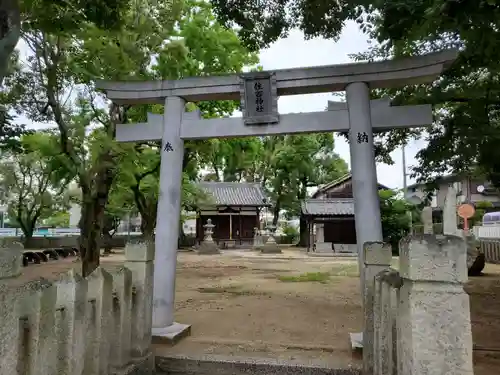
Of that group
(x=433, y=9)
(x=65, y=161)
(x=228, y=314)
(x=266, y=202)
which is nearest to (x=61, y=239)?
(x=266, y=202)

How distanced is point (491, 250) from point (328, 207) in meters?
11.5

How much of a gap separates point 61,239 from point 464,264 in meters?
33.7

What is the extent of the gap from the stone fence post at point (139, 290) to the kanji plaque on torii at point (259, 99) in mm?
2549

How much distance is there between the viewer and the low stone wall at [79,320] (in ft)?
7.98

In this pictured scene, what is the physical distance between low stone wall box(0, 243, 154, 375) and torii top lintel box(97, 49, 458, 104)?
2772mm

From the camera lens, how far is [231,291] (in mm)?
10414

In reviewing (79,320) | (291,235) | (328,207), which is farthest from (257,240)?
(79,320)

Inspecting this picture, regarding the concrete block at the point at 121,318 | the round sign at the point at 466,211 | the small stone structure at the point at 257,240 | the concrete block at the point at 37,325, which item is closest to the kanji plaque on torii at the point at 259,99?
the concrete block at the point at 121,318

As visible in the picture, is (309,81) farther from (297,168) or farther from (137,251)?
(297,168)

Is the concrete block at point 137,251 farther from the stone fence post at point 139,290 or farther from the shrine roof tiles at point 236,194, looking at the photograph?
the shrine roof tiles at point 236,194

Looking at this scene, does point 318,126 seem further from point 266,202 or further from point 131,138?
point 266,202

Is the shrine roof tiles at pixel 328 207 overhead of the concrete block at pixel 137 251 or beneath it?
overhead

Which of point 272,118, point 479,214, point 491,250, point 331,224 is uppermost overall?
point 272,118

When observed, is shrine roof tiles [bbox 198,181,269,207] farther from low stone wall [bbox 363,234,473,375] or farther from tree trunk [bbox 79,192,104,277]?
low stone wall [bbox 363,234,473,375]
